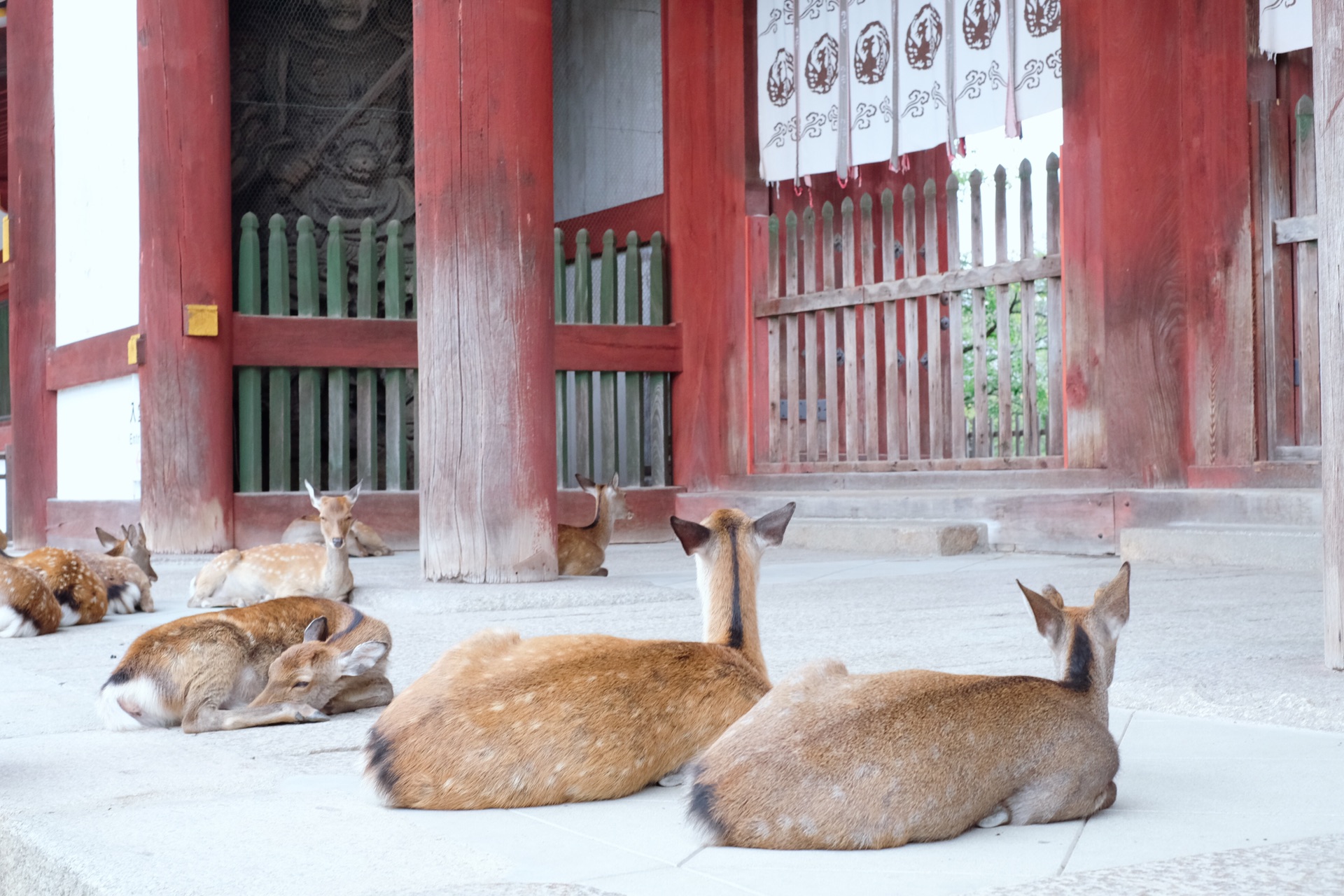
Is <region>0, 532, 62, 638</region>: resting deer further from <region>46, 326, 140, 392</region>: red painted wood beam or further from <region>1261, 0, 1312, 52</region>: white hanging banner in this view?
<region>1261, 0, 1312, 52</region>: white hanging banner

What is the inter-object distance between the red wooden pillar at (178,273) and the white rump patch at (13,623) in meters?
4.28

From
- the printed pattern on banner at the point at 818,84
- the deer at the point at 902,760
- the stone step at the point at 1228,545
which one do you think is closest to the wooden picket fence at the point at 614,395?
the printed pattern on banner at the point at 818,84

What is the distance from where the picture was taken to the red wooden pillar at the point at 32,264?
13.0m

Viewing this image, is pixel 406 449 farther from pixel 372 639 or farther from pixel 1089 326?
pixel 372 639

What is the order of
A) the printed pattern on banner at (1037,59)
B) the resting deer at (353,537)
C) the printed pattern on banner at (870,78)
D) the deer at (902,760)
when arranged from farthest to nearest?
the printed pattern on banner at (870,78) < the resting deer at (353,537) < the printed pattern on banner at (1037,59) < the deer at (902,760)

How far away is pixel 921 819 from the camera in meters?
2.46

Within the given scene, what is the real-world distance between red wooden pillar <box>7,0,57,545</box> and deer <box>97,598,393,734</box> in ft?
31.9

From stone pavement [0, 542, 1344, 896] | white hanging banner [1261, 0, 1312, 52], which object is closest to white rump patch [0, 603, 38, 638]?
stone pavement [0, 542, 1344, 896]

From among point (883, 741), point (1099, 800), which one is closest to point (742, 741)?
point (883, 741)

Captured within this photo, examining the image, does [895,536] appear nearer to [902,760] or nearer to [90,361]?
[90,361]

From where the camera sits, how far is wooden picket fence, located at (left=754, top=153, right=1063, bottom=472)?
9797 millimetres

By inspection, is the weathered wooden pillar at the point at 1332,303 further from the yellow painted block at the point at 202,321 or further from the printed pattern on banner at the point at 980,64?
the yellow painted block at the point at 202,321

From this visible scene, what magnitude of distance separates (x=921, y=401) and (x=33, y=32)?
8.62m

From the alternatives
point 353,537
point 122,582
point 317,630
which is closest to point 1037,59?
point 353,537
